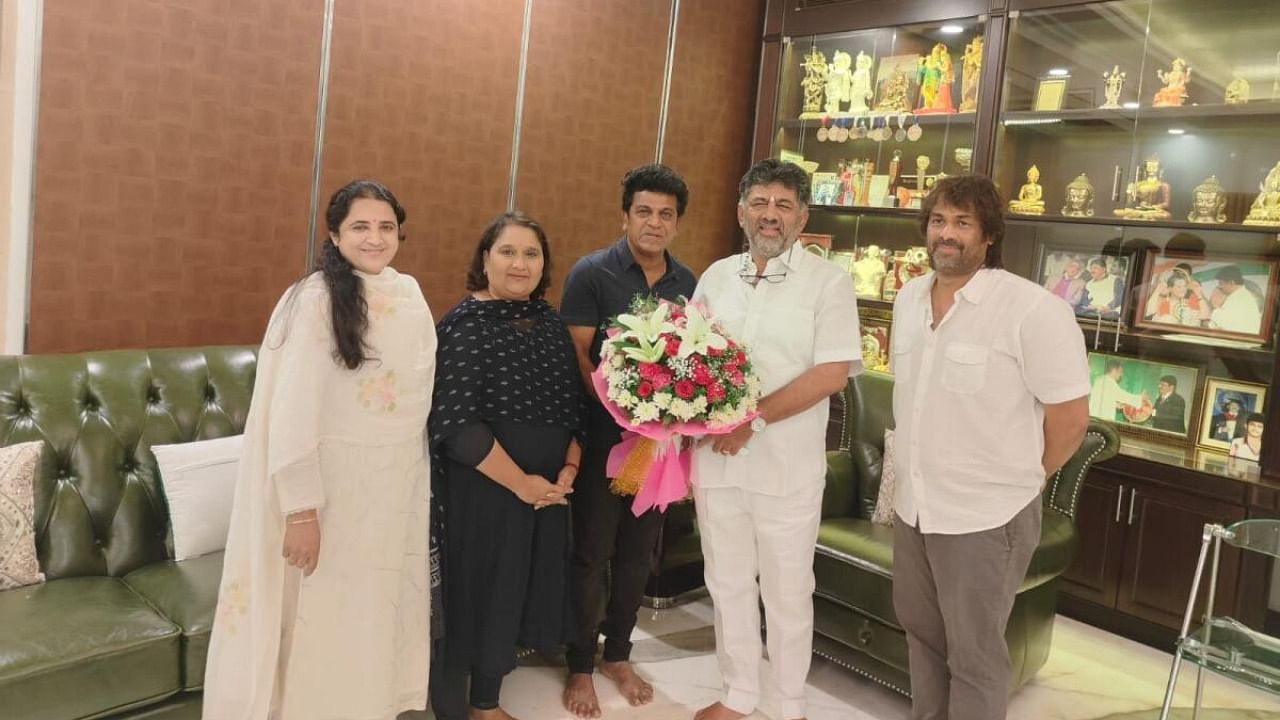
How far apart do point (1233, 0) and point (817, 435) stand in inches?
110

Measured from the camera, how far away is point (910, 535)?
7.84 ft

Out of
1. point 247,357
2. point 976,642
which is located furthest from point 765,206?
point 247,357

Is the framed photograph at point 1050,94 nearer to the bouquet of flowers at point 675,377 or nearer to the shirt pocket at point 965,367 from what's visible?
the shirt pocket at point 965,367

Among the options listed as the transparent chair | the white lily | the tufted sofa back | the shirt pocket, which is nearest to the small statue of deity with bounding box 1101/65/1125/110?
the transparent chair

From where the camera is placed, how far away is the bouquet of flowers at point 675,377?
2.30 m

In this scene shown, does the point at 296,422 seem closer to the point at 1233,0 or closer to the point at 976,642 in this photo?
the point at 976,642

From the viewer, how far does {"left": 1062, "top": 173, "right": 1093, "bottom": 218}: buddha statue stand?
405cm

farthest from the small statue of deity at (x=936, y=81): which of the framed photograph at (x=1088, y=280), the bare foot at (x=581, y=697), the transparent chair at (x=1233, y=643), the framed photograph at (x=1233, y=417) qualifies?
the bare foot at (x=581, y=697)

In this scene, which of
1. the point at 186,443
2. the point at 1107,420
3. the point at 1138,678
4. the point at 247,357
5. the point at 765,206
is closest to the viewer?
the point at 765,206

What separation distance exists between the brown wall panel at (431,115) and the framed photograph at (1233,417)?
9.98ft

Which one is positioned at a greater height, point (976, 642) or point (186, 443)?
point (186, 443)

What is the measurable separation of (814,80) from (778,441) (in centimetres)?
298

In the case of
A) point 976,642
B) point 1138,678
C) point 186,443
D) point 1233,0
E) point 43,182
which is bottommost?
point 1138,678

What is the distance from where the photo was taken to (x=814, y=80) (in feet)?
16.0
